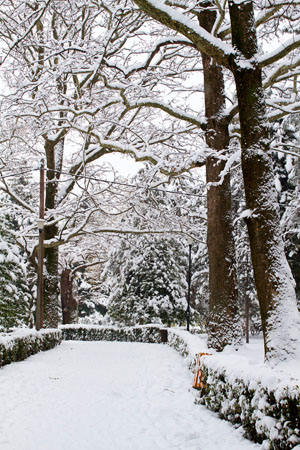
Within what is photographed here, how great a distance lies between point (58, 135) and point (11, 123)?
2.38 meters

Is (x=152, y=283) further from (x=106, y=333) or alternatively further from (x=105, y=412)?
(x=105, y=412)

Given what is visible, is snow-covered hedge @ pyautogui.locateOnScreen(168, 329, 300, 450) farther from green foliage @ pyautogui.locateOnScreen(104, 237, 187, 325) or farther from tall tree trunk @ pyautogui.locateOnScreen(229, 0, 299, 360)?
green foliage @ pyautogui.locateOnScreen(104, 237, 187, 325)

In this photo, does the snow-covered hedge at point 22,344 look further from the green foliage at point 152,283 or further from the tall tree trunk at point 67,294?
the tall tree trunk at point 67,294

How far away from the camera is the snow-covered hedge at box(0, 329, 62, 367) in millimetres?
10578

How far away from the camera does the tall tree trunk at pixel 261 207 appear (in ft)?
18.8

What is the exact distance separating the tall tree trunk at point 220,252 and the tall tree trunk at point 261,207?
8.84ft

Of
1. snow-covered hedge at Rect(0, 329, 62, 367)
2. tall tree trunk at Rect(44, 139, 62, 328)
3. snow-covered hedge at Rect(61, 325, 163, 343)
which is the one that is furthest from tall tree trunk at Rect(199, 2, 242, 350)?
snow-covered hedge at Rect(61, 325, 163, 343)

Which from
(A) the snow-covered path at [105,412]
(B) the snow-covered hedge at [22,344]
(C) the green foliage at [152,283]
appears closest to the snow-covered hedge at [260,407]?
(A) the snow-covered path at [105,412]

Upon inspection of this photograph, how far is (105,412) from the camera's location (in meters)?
6.09

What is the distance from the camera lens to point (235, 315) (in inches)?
372

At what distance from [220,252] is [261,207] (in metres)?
3.63

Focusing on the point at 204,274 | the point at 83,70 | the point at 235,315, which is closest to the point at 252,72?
the point at 235,315

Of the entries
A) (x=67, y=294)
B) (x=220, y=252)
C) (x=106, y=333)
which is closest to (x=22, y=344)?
(x=220, y=252)

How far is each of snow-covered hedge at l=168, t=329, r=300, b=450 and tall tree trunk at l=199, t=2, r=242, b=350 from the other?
2.89m
